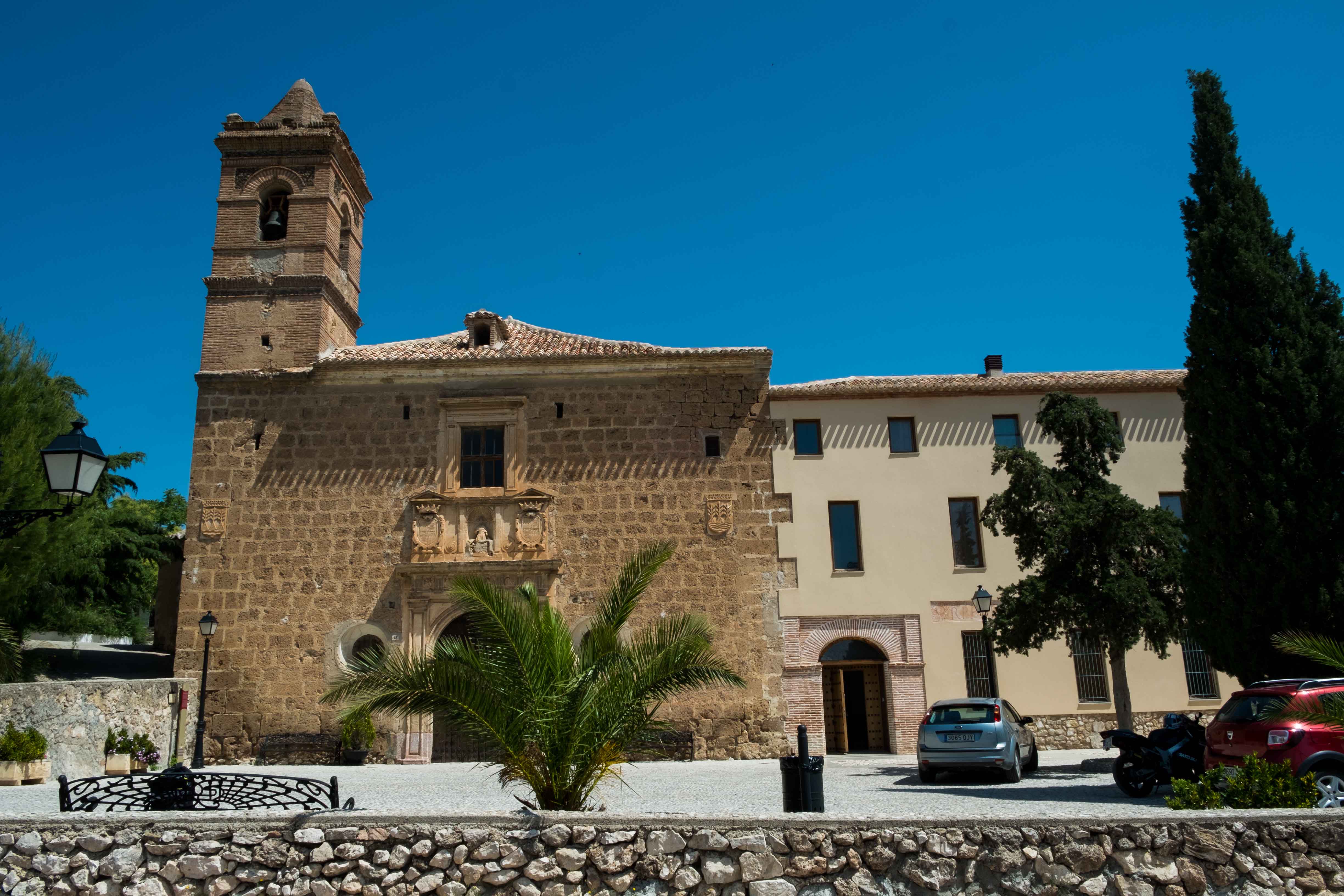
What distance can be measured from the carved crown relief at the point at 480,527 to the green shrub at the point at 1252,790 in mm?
11608

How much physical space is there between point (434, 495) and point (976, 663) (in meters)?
11.2

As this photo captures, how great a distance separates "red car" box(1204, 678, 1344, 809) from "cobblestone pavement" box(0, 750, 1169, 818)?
929mm

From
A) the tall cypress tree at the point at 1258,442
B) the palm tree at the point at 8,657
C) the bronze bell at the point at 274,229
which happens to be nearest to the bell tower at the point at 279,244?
the bronze bell at the point at 274,229

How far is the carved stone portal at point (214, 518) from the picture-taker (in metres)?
17.7

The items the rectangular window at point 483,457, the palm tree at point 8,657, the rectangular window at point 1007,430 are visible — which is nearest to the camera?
the palm tree at point 8,657

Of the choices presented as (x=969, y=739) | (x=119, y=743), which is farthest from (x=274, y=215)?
(x=969, y=739)

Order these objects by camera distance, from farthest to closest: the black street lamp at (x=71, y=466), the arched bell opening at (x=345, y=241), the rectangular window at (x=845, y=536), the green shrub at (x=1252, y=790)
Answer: the arched bell opening at (x=345, y=241)
the rectangular window at (x=845, y=536)
the black street lamp at (x=71, y=466)
the green shrub at (x=1252, y=790)

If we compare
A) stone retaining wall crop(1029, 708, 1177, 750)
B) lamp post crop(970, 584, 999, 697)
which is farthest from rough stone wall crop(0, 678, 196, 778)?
stone retaining wall crop(1029, 708, 1177, 750)

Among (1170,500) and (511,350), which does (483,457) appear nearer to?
(511,350)

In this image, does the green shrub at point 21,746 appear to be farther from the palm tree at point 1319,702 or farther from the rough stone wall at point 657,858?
the palm tree at point 1319,702

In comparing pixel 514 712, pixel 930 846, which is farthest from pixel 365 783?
pixel 930 846

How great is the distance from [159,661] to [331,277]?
389 inches

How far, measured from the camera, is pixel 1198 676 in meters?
20.2

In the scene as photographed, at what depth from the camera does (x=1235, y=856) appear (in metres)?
6.69
